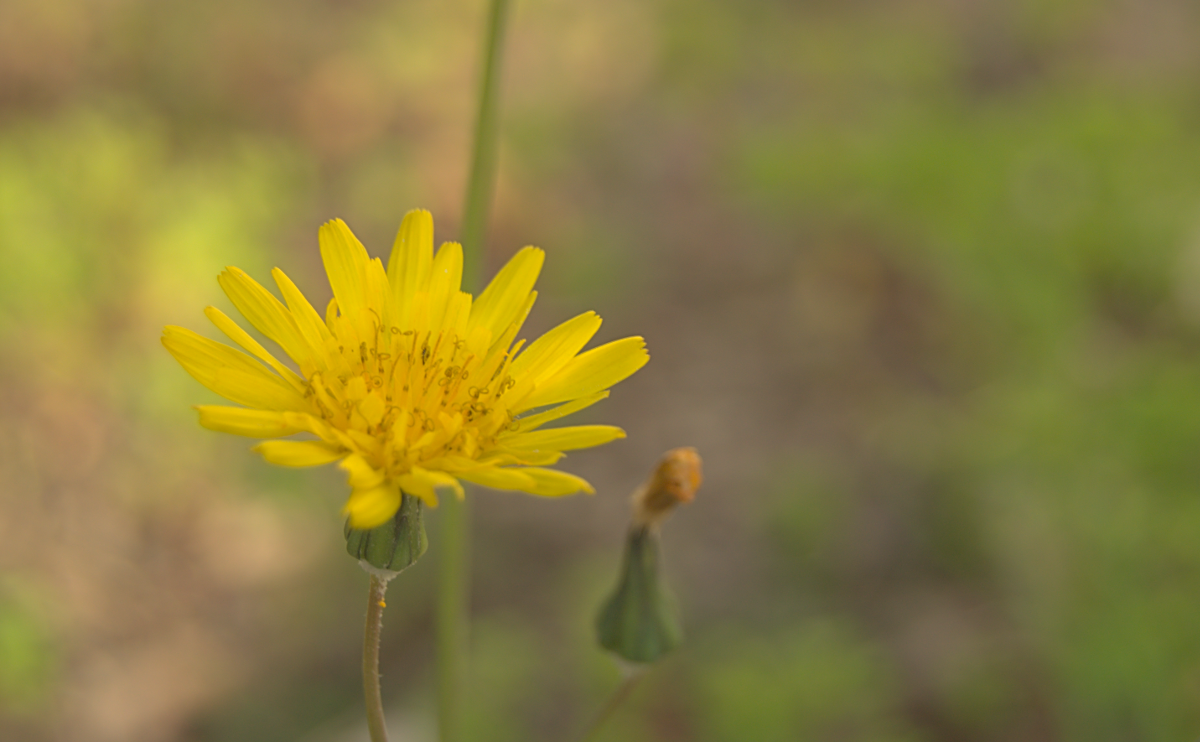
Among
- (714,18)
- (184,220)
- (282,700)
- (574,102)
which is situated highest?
(714,18)

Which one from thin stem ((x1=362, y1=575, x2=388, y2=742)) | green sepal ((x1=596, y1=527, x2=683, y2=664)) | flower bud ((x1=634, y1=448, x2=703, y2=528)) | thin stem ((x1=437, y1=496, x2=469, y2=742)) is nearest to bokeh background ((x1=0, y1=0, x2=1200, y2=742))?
thin stem ((x1=437, y1=496, x2=469, y2=742))

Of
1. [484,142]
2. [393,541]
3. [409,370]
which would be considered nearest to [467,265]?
[484,142]

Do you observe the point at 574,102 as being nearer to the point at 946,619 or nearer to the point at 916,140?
the point at 916,140

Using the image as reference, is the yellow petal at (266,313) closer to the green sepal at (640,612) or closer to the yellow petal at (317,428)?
the yellow petal at (317,428)

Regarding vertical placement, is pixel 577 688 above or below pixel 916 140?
below

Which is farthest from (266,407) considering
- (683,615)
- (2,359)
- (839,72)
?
(839,72)

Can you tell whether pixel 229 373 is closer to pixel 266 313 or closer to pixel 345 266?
pixel 266 313
